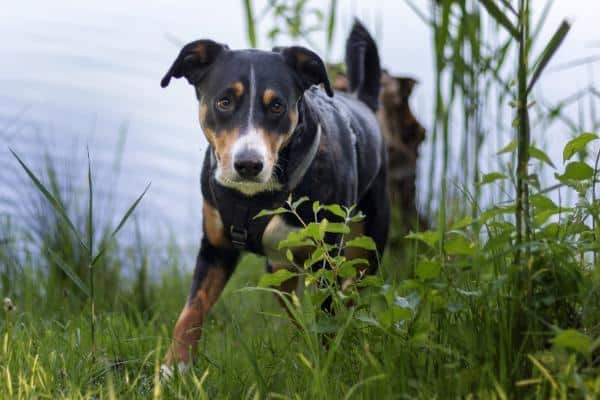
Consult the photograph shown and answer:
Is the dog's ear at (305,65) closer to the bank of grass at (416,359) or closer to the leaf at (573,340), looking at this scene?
the bank of grass at (416,359)

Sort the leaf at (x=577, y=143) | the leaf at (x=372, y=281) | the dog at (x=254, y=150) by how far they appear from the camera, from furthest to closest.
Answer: the dog at (x=254, y=150), the leaf at (x=372, y=281), the leaf at (x=577, y=143)

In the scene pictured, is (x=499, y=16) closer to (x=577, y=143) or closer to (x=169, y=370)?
(x=577, y=143)

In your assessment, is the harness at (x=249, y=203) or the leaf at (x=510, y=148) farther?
the harness at (x=249, y=203)

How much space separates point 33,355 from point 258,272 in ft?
12.1

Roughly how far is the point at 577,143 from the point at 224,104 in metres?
1.55

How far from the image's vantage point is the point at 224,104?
388 cm

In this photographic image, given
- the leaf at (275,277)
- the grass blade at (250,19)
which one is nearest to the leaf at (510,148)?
the leaf at (275,277)

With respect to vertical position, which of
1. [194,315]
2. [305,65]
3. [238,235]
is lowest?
[194,315]

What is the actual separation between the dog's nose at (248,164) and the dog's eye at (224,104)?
12.9 inches

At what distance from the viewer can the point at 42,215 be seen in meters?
5.55

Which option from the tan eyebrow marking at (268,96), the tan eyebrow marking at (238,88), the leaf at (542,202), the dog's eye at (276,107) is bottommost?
the leaf at (542,202)

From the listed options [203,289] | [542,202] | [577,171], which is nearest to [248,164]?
[203,289]

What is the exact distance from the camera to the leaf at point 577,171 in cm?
272

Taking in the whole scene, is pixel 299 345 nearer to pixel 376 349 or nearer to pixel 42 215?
pixel 376 349
